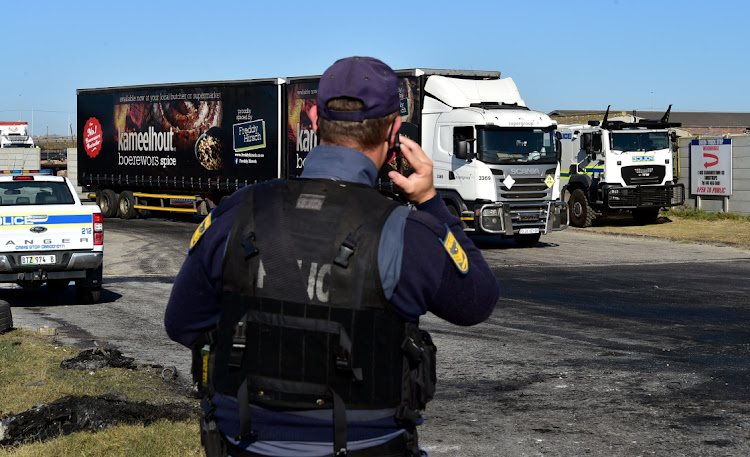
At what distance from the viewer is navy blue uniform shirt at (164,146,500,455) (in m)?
2.64

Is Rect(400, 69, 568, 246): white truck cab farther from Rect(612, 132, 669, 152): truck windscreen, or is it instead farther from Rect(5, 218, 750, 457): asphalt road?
Rect(612, 132, 669, 152): truck windscreen

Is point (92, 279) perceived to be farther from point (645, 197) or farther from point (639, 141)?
point (645, 197)

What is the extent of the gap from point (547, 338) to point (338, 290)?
8808 millimetres

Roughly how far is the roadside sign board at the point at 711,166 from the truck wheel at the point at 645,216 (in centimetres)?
195

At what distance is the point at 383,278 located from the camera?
8.65ft

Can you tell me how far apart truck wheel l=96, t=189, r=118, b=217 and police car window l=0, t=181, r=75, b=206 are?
2056cm

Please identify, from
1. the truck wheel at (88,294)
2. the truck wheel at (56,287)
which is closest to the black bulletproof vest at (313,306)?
the truck wheel at (88,294)

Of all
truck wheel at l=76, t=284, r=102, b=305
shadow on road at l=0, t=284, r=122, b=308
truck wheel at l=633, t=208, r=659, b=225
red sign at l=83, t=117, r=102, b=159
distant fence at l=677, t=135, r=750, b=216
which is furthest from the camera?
red sign at l=83, t=117, r=102, b=159

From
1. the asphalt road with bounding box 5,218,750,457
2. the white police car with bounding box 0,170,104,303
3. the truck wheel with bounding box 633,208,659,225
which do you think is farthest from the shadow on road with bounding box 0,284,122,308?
the truck wheel with bounding box 633,208,659,225

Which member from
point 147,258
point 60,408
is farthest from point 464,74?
point 60,408

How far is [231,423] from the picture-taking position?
2.71 meters

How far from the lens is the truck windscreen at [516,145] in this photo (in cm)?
2247

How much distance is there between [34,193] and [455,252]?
12.2 m

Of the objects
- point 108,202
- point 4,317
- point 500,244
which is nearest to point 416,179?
point 4,317
